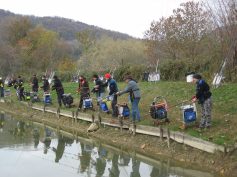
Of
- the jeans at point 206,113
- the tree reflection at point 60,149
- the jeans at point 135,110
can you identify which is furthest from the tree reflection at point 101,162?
the jeans at point 206,113

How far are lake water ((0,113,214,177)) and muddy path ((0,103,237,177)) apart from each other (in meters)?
0.33

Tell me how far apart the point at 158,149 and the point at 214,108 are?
3135 millimetres

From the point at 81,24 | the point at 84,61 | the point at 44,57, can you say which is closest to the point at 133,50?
the point at 84,61

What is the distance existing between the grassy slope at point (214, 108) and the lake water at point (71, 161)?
145 cm

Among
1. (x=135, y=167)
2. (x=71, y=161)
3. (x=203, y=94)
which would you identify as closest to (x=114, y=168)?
(x=135, y=167)

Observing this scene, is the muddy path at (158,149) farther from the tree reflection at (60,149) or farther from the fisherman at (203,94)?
the fisherman at (203,94)

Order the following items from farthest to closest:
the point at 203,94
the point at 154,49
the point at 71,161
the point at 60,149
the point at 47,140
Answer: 1. the point at 154,49
2. the point at 47,140
3. the point at 60,149
4. the point at 71,161
5. the point at 203,94

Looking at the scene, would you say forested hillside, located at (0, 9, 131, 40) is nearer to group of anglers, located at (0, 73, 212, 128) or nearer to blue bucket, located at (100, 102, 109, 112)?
group of anglers, located at (0, 73, 212, 128)

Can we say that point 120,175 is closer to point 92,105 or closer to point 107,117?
point 107,117

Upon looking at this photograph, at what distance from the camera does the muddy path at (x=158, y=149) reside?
1113 centimetres

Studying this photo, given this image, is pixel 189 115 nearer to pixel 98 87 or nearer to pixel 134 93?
pixel 134 93

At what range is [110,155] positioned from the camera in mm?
13875

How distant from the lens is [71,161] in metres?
13.3

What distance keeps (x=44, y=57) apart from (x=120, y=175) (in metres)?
49.6
